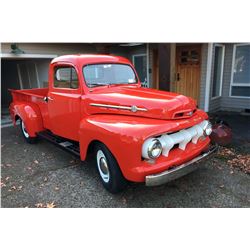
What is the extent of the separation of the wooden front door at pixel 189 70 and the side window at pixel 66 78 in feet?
20.2

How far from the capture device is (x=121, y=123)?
10.2 feet

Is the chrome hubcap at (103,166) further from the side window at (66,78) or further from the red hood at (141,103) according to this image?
the side window at (66,78)

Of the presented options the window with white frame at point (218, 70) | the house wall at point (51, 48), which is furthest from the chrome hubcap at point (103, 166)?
the window with white frame at point (218, 70)

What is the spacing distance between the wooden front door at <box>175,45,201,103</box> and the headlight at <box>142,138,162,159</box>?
6.86 metres

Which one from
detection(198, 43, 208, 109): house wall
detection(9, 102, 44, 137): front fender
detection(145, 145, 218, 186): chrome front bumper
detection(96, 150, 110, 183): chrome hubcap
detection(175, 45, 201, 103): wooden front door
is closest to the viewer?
detection(145, 145, 218, 186): chrome front bumper

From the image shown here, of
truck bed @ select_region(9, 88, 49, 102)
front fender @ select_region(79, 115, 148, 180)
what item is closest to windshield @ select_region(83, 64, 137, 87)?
front fender @ select_region(79, 115, 148, 180)

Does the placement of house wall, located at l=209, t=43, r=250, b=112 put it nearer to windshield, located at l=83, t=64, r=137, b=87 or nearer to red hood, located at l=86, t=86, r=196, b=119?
windshield, located at l=83, t=64, r=137, b=87

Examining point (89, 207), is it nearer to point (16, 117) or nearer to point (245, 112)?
point (16, 117)

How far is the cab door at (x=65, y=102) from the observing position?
4082 mm

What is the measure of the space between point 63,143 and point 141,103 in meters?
2.12

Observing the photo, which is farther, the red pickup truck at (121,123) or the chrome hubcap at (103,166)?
the chrome hubcap at (103,166)

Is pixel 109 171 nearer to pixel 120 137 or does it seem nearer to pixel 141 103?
pixel 120 137

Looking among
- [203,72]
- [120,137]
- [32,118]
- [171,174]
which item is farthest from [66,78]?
[203,72]

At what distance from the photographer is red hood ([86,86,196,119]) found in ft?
10.6
